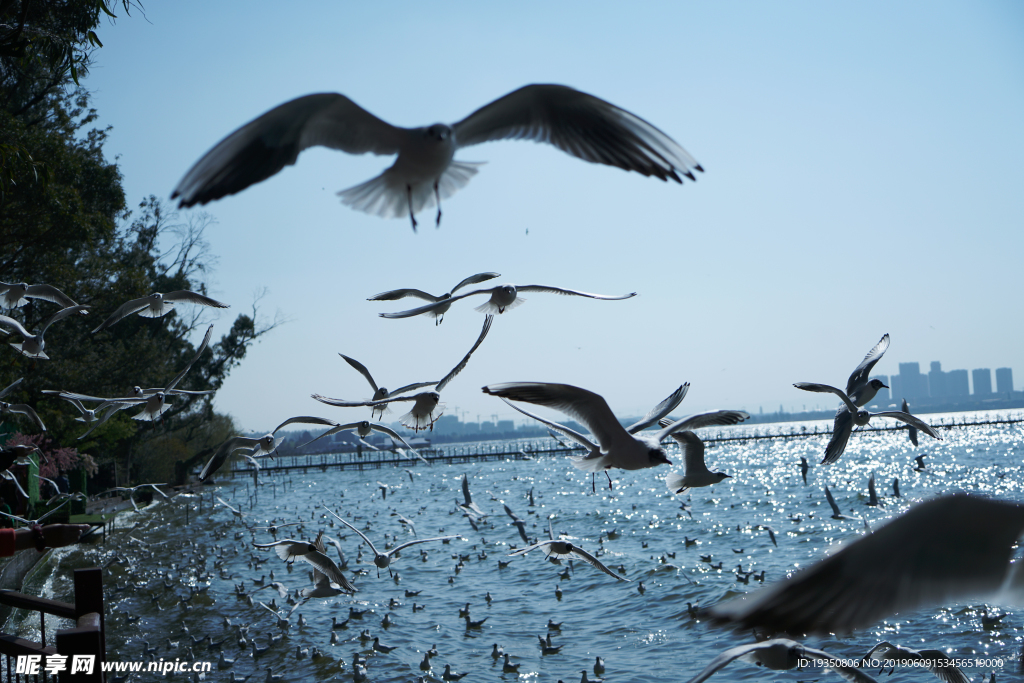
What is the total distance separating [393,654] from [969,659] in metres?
8.27

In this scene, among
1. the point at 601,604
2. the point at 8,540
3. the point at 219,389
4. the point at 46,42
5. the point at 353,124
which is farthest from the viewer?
the point at 219,389

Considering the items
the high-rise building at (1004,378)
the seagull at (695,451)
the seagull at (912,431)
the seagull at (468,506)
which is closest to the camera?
the seagull at (695,451)

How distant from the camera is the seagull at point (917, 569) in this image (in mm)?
2252

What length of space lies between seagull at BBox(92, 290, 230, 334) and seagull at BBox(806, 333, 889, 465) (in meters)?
6.18

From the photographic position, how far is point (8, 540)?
303 cm

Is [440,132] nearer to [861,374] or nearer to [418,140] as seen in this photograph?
[418,140]

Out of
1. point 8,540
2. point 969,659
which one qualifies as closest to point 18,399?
point 8,540

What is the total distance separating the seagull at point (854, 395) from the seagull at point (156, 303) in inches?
243

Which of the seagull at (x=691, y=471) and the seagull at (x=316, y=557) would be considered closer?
the seagull at (x=691, y=471)

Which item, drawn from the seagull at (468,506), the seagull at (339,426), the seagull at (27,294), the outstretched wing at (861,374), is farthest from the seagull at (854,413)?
the seagull at (27,294)

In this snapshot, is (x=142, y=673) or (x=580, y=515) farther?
(x=580, y=515)

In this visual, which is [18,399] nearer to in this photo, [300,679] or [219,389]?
[300,679]

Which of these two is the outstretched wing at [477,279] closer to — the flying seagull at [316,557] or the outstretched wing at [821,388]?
the outstretched wing at [821,388]

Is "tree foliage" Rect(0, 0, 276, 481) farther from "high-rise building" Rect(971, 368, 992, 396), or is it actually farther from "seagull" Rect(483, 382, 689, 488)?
"high-rise building" Rect(971, 368, 992, 396)
